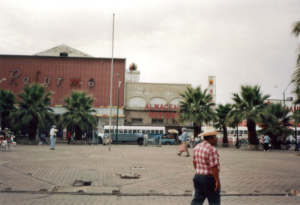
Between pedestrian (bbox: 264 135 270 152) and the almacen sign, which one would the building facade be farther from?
pedestrian (bbox: 264 135 270 152)

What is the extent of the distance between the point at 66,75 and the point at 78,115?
2320cm

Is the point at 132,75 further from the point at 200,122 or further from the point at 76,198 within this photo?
the point at 76,198

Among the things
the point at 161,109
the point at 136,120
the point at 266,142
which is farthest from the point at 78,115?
the point at 161,109

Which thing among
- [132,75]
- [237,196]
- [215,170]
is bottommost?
[237,196]

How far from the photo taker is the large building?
54.8 metres

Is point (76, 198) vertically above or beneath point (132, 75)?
beneath

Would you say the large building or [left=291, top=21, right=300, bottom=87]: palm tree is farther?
the large building

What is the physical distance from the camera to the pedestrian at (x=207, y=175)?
4.39 meters

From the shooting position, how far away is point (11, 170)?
1078 cm

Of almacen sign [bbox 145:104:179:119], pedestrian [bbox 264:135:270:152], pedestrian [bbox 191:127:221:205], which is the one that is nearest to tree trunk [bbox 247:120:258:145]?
pedestrian [bbox 264:135:270:152]

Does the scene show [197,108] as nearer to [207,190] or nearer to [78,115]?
[78,115]

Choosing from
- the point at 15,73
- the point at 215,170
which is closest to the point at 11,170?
the point at 215,170

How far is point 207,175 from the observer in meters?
4.51

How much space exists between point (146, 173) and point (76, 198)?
403cm
